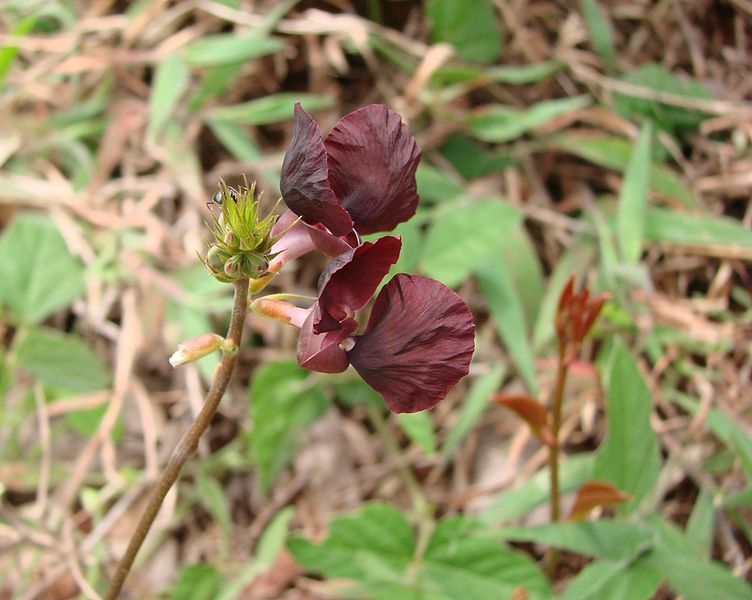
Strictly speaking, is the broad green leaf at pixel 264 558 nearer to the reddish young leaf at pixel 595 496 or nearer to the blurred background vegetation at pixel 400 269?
the blurred background vegetation at pixel 400 269

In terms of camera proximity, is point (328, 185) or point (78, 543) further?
point (78, 543)

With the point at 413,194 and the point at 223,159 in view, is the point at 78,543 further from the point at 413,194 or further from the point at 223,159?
the point at 413,194

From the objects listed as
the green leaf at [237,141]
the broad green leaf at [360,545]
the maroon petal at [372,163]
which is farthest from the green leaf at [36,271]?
the maroon petal at [372,163]

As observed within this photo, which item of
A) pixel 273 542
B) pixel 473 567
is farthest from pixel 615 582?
pixel 273 542

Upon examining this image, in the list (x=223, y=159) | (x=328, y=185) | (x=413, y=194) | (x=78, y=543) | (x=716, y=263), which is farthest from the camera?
(x=223, y=159)

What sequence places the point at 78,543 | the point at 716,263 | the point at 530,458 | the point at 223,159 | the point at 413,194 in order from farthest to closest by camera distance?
the point at 223,159 → the point at 716,263 → the point at 530,458 → the point at 78,543 → the point at 413,194

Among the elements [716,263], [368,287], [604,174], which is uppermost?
[368,287]

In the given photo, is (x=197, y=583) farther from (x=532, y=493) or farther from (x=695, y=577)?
(x=695, y=577)

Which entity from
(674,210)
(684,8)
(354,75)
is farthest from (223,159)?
(684,8)

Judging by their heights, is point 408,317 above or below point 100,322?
above
